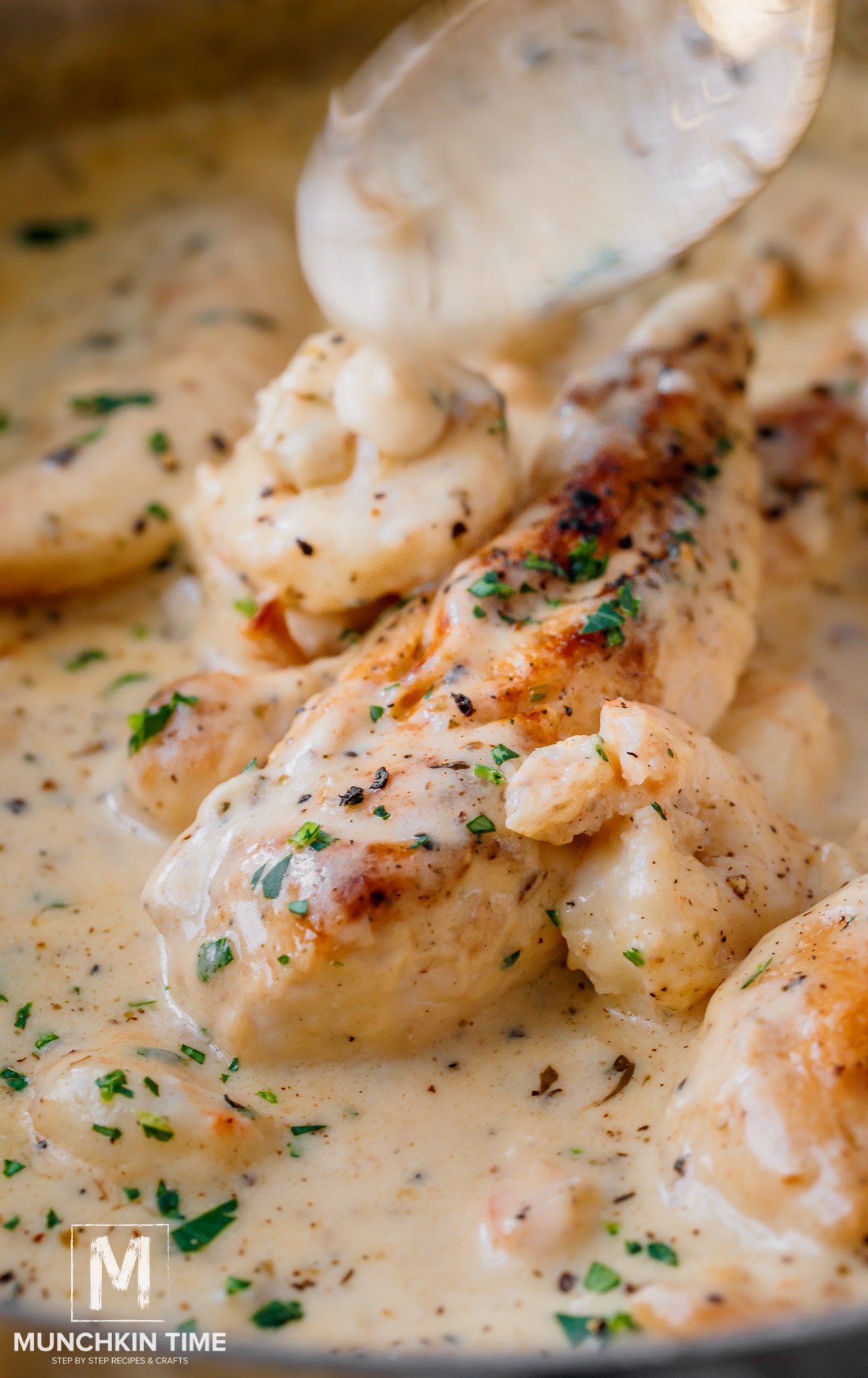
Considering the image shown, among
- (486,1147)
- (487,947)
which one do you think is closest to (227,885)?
(487,947)

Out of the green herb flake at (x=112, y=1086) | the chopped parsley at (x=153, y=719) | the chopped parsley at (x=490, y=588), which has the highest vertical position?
the chopped parsley at (x=490, y=588)

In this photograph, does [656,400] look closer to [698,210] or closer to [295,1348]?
[698,210]

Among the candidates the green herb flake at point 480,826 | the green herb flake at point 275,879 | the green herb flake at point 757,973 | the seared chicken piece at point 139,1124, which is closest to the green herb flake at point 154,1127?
the seared chicken piece at point 139,1124

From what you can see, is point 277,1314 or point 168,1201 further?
point 168,1201

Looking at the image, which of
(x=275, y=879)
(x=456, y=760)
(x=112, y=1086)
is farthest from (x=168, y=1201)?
(x=456, y=760)

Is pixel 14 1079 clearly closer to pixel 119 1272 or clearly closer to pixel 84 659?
pixel 119 1272

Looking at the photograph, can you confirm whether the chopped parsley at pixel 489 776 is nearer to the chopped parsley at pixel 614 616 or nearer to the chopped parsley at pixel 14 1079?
the chopped parsley at pixel 614 616
